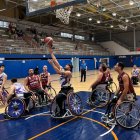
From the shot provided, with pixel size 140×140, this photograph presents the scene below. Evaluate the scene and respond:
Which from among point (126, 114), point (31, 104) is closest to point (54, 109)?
point (31, 104)

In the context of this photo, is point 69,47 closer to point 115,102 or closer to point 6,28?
point 6,28

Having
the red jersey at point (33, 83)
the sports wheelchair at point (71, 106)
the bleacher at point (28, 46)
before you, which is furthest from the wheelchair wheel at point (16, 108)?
the bleacher at point (28, 46)

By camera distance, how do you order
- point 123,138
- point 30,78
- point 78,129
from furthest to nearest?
point 30,78
point 78,129
point 123,138

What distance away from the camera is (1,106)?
740 centimetres

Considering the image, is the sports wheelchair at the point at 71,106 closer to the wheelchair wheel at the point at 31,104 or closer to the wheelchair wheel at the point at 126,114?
the wheelchair wheel at the point at 31,104

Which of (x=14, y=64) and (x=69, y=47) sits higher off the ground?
(x=69, y=47)

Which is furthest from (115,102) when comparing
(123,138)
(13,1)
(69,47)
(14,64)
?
(69,47)

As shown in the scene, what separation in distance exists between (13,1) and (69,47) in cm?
945

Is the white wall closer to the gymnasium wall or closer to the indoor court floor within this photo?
the gymnasium wall

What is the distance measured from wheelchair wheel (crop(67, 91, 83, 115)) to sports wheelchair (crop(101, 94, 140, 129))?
89 centimetres

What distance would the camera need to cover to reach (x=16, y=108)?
568cm

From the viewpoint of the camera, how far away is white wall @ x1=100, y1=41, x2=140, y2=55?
3170 cm

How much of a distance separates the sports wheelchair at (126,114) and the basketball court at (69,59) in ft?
0.37

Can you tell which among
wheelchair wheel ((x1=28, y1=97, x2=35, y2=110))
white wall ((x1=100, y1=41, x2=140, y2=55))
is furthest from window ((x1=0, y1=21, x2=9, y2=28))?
white wall ((x1=100, y1=41, x2=140, y2=55))
